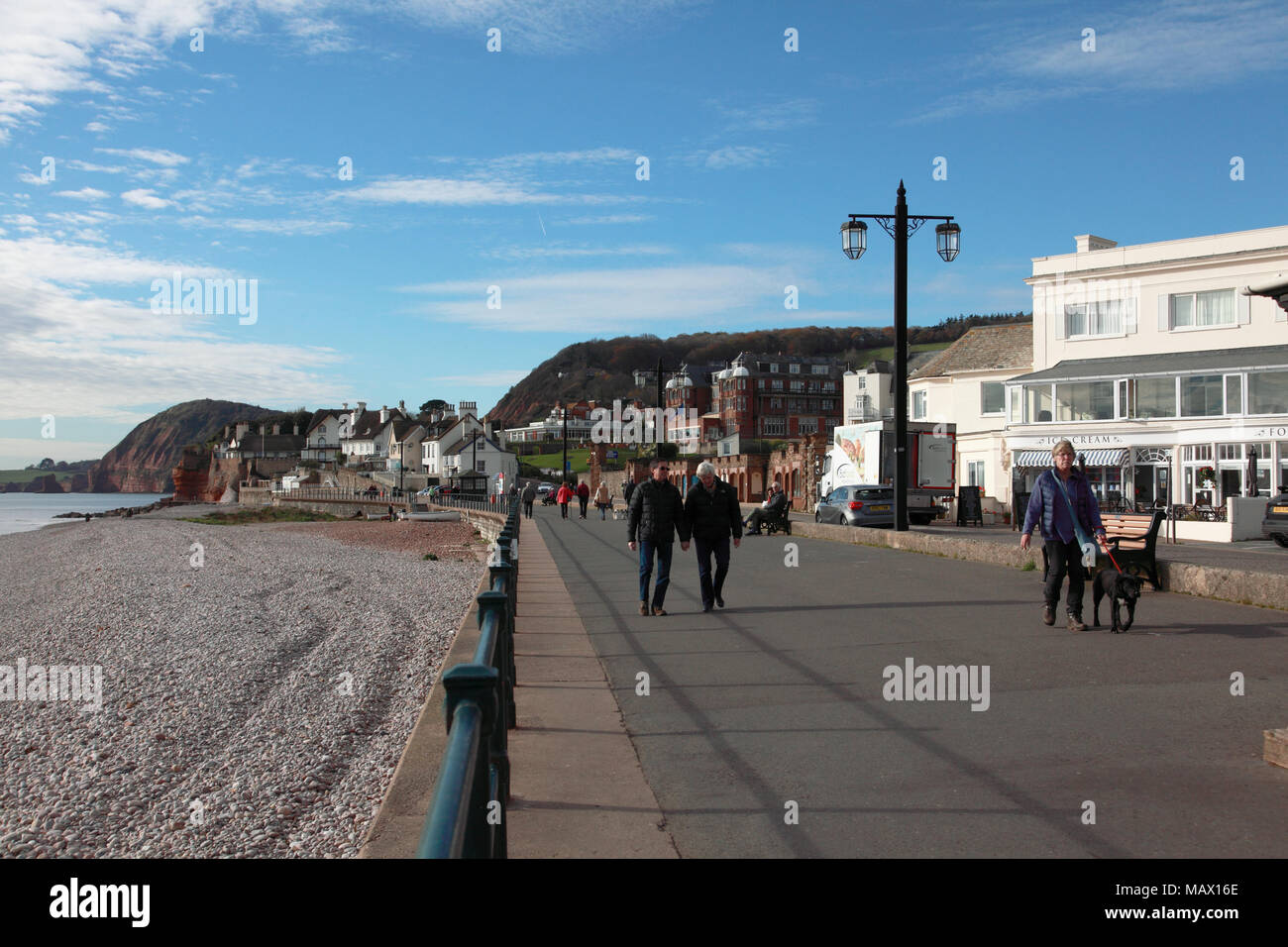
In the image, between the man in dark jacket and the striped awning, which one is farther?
the striped awning

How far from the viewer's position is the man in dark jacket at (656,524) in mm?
11680

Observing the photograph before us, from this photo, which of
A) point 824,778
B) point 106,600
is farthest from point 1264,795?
point 106,600

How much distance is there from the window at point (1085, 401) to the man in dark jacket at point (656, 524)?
32.1m

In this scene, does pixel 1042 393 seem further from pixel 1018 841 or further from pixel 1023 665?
pixel 1018 841

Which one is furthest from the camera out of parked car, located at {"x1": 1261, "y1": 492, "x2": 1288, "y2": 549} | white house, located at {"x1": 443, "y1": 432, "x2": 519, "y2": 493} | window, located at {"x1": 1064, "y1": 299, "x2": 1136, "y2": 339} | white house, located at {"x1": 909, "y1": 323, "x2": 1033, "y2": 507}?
white house, located at {"x1": 443, "y1": 432, "x2": 519, "y2": 493}

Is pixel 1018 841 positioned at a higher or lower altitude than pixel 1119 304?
lower

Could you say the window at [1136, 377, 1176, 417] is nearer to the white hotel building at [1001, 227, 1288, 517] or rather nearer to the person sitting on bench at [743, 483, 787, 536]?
the white hotel building at [1001, 227, 1288, 517]

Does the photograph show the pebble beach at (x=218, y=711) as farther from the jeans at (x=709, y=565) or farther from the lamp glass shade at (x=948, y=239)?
the lamp glass shade at (x=948, y=239)

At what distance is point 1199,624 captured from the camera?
31.5ft

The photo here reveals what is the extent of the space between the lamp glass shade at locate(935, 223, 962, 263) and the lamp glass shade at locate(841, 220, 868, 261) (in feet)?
4.90

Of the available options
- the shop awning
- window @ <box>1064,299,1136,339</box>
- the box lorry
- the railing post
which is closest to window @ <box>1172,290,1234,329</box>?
window @ <box>1064,299,1136,339</box>

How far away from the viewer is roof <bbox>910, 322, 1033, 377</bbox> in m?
49.5

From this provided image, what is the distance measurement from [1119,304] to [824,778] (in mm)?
41520

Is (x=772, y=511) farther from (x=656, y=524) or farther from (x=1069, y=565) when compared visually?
(x=1069, y=565)
